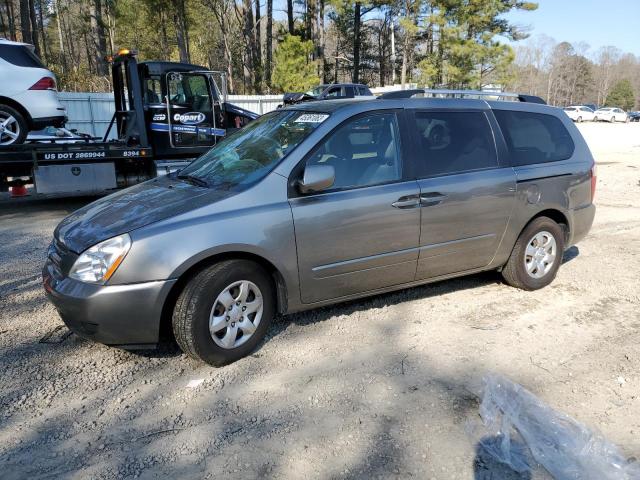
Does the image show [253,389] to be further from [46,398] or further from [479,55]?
[479,55]

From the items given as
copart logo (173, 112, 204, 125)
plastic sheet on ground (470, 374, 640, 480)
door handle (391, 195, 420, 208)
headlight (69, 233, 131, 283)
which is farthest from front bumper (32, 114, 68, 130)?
plastic sheet on ground (470, 374, 640, 480)

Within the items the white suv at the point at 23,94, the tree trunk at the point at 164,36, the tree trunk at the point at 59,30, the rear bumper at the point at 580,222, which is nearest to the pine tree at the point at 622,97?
the tree trunk at the point at 164,36

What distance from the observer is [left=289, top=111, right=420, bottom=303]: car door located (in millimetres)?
3660

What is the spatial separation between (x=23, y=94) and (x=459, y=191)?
7.19m

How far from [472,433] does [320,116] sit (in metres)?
2.47

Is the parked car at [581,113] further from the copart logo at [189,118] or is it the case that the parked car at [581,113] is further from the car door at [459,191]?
the car door at [459,191]

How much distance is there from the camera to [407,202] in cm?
400

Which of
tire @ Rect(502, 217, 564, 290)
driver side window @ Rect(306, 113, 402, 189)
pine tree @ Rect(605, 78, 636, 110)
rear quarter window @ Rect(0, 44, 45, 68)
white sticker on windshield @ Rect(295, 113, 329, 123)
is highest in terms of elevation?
pine tree @ Rect(605, 78, 636, 110)

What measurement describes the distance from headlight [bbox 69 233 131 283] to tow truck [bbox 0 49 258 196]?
19.6 ft

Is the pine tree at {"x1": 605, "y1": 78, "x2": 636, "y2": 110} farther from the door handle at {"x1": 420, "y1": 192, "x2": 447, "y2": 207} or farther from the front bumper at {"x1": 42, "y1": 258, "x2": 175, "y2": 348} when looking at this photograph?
the front bumper at {"x1": 42, "y1": 258, "x2": 175, "y2": 348}

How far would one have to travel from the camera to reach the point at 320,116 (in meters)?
3.96

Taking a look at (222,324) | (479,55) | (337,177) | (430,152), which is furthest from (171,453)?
(479,55)

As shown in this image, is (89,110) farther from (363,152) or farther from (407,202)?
(407,202)

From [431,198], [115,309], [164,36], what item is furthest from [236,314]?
[164,36]
